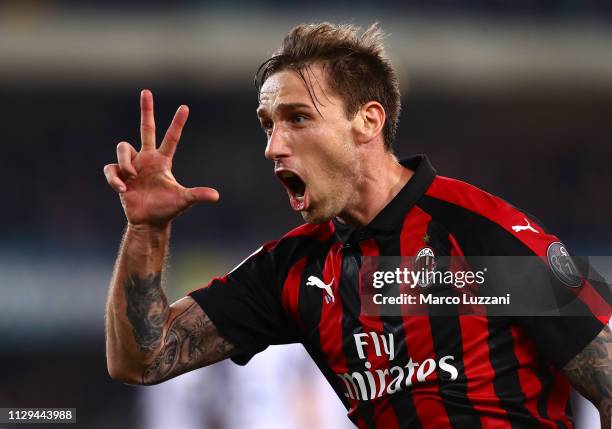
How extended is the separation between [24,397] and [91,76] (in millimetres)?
2912

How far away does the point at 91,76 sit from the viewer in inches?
307

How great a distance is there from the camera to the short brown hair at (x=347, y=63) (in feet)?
8.72

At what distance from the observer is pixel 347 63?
270 cm

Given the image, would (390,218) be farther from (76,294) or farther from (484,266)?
(76,294)

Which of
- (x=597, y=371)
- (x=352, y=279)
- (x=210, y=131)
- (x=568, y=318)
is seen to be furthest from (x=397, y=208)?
(x=210, y=131)

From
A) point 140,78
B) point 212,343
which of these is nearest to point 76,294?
point 140,78

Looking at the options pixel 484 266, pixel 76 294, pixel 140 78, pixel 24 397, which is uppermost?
pixel 140 78

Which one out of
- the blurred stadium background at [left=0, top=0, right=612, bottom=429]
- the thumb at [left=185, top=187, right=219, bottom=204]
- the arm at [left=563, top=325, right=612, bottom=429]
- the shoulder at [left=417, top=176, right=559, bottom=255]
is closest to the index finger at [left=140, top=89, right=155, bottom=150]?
the thumb at [left=185, top=187, right=219, bottom=204]

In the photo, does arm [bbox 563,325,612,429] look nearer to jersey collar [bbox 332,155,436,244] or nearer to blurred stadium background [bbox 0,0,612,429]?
jersey collar [bbox 332,155,436,244]

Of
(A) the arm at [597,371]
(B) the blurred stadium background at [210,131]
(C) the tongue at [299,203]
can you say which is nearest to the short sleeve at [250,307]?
(C) the tongue at [299,203]

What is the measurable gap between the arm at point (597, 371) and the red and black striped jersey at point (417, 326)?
22 millimetres

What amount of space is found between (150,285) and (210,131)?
5.05 m

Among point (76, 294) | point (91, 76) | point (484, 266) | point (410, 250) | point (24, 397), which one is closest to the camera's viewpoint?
point (484, 266)

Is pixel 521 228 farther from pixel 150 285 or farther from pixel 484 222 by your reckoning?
pixel 150 285
